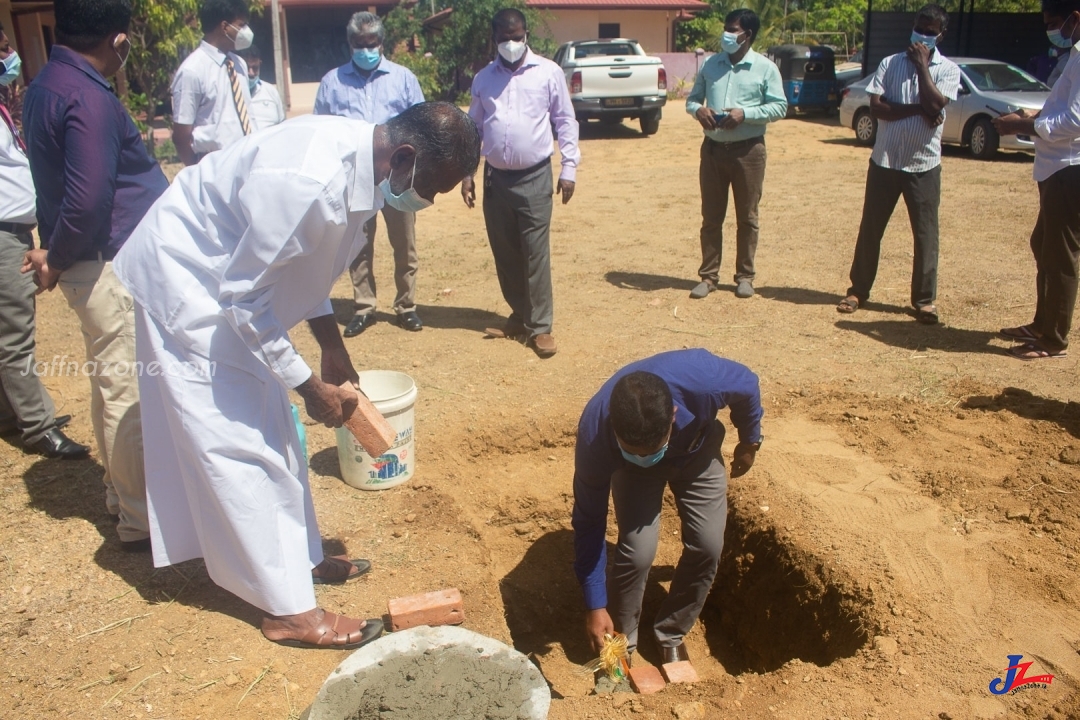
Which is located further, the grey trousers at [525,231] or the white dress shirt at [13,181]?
the grey trousers at [525,231]

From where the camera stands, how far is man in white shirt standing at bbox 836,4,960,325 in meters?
5.86

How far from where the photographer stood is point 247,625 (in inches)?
128

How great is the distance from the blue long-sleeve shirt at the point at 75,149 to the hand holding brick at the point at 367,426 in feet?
3.56

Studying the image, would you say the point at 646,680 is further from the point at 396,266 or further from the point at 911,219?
the point at 911,219

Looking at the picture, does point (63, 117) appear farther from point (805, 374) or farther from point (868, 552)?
point (805, 374)

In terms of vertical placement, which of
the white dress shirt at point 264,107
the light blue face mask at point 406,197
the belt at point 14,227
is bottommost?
the belt at point 14,227

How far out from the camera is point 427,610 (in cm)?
321

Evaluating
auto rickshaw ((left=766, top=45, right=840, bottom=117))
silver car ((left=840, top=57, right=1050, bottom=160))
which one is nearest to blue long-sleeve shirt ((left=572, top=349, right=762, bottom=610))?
silver car ((left=840, top=57, right=1050, bottom=160))

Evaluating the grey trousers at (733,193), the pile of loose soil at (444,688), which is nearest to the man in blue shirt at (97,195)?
the pile of loose soil at (444,688)

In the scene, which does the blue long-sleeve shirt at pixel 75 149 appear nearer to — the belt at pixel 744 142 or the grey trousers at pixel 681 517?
the grey trousers at pixel 681 517

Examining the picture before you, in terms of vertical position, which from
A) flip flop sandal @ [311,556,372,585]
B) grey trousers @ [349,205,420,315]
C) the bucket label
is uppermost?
grey trousers @ [349,205,420,315]

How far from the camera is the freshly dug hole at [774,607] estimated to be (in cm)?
362

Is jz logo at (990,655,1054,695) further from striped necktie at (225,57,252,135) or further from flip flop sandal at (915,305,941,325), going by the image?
striped necktie at (225,57,252,135)

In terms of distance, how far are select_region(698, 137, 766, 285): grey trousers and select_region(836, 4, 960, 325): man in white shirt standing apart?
81 cm
